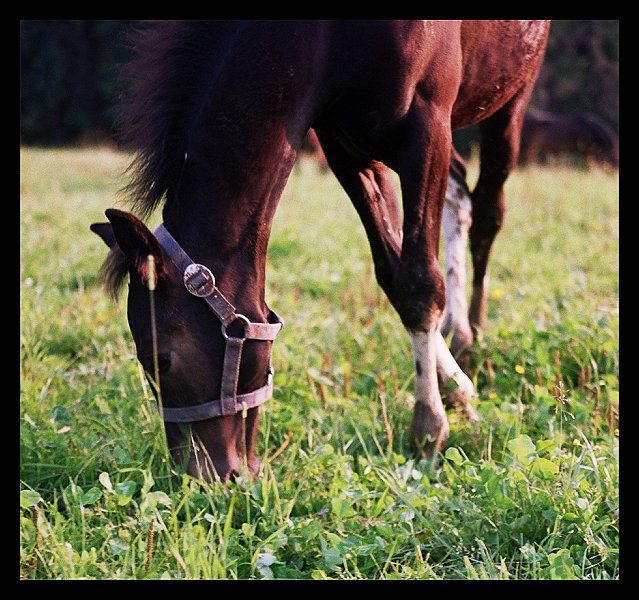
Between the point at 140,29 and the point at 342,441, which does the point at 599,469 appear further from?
the point at 140,29

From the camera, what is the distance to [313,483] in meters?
2.54

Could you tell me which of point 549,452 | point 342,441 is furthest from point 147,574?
point 549,452

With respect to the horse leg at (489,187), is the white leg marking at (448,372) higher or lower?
lower

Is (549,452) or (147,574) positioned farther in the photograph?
(549,452)

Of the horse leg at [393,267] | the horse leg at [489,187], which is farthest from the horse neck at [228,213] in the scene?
the horse leg at [489,187]

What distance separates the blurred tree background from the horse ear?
63.3ft

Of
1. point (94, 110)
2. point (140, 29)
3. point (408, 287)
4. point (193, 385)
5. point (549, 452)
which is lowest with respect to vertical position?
point (549, 452)

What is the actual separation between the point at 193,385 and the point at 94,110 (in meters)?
26.3

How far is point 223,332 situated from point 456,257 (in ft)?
6.59

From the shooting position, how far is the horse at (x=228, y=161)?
2.47m

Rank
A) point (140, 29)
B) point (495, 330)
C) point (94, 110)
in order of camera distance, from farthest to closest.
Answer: point (94, 110), point (495, 330), point (140, 29)

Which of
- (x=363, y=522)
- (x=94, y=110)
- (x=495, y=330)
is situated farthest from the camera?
(x=94, y=110)

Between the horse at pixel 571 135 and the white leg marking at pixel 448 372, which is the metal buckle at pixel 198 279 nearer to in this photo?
the white leg marking at pixel 448 372

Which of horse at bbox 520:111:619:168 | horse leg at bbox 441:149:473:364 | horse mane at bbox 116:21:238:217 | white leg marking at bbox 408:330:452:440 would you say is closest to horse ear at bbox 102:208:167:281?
horse mane at bbox 116:21:238:217
